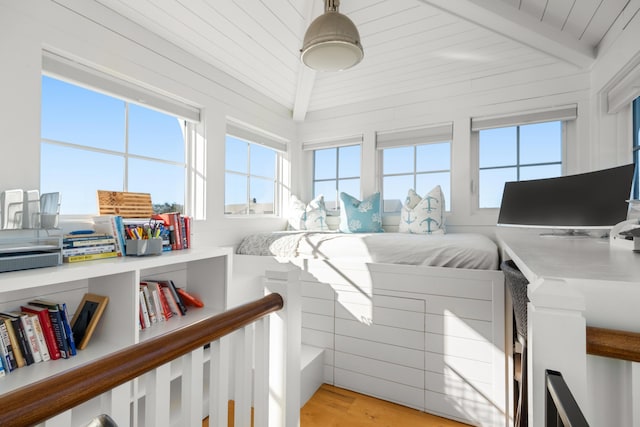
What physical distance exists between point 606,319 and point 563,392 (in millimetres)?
190

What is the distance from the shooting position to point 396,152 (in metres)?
3.00

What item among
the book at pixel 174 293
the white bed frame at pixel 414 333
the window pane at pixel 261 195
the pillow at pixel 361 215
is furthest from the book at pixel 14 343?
the pillow at pixel 361 215

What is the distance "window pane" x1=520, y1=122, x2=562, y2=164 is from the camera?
237 cm

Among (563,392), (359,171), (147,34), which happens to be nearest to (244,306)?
(563,392)

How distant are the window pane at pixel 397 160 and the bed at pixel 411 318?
3.53ft

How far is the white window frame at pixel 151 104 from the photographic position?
5.04ft

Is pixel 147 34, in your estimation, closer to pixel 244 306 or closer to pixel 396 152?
pixel 244 306

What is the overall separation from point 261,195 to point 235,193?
38 centimetres

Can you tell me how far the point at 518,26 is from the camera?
1838mm

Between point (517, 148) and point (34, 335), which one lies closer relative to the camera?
point (34, 335)

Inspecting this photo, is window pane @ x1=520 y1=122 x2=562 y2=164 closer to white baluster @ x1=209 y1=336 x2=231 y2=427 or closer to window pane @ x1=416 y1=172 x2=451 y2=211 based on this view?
window pane @ x1=416 y1=172 x2=451 y2=211

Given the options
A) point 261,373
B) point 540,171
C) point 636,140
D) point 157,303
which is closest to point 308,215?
point 157,303

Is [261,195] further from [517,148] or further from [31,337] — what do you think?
[517,148]

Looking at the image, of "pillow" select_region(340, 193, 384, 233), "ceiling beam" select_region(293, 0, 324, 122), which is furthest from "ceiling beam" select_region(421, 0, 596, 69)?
"pillow" select_region(340, 193, 384, 233)
